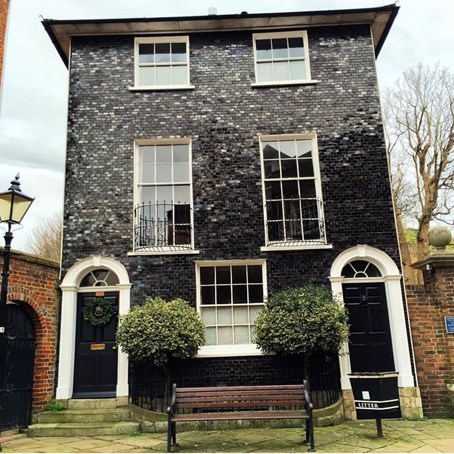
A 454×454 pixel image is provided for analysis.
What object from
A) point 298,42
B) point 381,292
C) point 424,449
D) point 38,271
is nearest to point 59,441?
point 38,271

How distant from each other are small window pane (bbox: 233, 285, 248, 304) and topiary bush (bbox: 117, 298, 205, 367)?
115cm

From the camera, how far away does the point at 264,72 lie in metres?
10.9

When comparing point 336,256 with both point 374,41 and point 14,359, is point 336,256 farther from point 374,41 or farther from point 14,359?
point 14,359

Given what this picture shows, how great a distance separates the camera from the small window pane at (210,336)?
9391 mm

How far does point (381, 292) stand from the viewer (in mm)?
9578

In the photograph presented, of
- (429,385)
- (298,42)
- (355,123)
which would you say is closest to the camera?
(429,385)

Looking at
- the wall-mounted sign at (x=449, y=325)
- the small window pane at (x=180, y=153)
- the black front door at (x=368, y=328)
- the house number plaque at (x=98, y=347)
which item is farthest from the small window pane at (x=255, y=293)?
the wall-mounted sign at (x=449, y=325)

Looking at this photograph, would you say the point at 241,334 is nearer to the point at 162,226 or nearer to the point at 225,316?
the point at 225,316

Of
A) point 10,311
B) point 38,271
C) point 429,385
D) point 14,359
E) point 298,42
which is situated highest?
point 298,42

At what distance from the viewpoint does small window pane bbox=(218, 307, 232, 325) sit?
31.2 ft

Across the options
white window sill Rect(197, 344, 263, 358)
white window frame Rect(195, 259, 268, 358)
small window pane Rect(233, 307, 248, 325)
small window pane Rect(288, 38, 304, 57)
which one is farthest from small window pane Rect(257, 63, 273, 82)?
white window sill Rect(197, 344, 263, 358)

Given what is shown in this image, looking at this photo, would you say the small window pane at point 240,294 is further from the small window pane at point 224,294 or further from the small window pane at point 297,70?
the small window pane at point 297,70

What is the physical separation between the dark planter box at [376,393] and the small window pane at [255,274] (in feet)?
10.3

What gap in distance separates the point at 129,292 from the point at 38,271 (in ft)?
5.99
